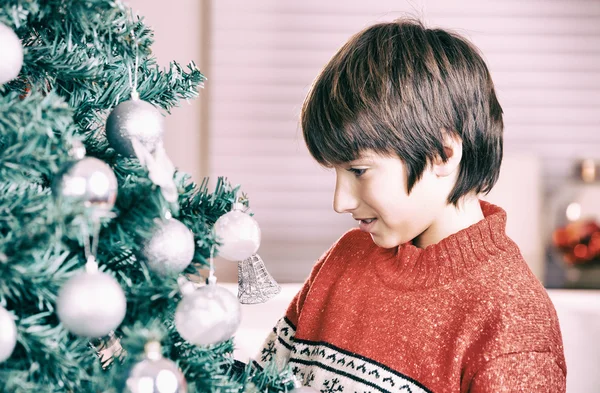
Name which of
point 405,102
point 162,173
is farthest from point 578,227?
point 162,173

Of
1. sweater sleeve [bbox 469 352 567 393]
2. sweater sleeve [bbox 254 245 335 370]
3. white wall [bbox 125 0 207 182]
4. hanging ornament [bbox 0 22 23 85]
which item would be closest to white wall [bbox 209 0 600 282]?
white wall [bbox 125 0 207 182]

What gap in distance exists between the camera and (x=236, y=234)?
1.89ft

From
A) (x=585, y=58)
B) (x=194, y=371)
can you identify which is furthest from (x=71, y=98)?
(x=585, y=58)

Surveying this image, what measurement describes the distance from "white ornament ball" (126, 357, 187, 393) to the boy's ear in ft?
1.78

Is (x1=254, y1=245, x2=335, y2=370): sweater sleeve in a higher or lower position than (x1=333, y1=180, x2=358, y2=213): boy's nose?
lower

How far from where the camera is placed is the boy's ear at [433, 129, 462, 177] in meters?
0.88

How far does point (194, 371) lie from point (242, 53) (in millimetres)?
1897

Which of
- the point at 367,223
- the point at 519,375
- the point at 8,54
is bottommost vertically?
the point at 519,375

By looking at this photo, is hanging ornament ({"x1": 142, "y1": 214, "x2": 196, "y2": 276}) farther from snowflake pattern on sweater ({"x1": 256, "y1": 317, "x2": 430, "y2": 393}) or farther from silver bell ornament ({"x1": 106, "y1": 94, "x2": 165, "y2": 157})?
snowflake pattern on sweater ({"x1": 256, "y1": 317, "x2": 430, "y2": 393})

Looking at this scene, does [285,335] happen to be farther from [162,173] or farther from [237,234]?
→ [162,173]

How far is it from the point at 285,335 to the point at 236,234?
49 cm

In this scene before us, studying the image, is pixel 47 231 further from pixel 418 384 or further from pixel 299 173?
pixel 299 173

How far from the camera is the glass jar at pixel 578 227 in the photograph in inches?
85.0

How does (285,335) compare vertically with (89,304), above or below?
below
